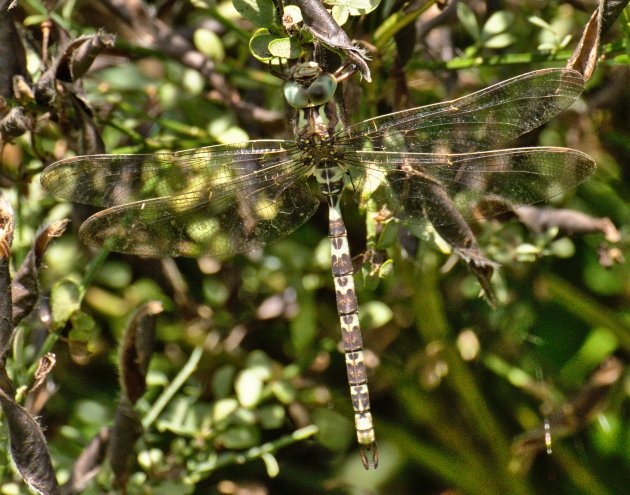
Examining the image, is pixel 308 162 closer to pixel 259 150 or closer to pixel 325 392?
pixel 259 150

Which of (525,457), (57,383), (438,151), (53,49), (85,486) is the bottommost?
(525,457)

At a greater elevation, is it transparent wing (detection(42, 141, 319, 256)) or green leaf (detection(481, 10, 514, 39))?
green leaf (detection(481, 10, 514, 39))

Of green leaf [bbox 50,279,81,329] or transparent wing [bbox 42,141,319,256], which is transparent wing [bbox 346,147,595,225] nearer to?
transparent wing [bbox 42,141,319,256]

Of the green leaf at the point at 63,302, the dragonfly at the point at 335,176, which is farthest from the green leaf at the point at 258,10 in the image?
the green leaf at the point at 63,302

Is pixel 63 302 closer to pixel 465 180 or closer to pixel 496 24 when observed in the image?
pixel 465 180

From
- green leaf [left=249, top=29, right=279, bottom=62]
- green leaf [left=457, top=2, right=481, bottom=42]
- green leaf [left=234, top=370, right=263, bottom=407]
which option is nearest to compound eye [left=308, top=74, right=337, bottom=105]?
green leaf [left=249, top=29, right=279, bottom=62]

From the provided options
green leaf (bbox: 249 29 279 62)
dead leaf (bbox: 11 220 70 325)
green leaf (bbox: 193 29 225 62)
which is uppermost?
green leaf (bbox: 249 29 279 62)

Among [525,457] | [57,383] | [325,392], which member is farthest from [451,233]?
[57,383]
